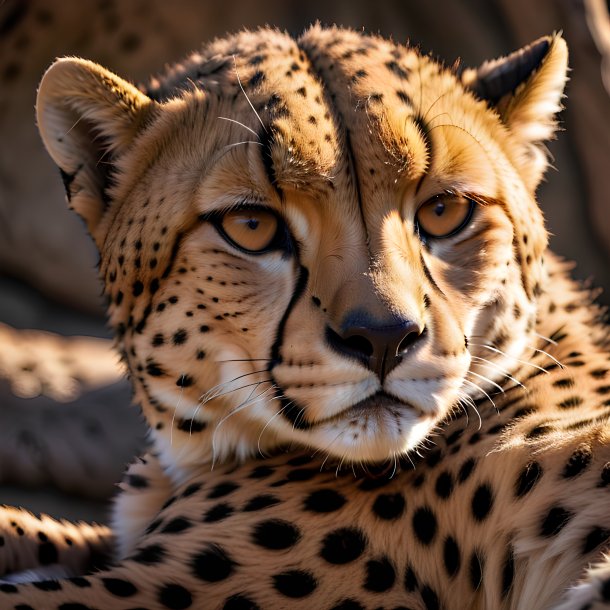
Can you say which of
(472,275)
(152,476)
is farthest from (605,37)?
(152,476)

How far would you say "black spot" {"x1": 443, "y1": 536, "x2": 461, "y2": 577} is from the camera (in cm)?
216

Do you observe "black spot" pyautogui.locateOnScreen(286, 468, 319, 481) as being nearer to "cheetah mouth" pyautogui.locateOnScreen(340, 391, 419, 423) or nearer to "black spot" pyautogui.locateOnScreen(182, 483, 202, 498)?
"black spot" pyautogui.locateOnScreen(182, 483, 202, 498)

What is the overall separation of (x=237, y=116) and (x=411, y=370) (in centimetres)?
78

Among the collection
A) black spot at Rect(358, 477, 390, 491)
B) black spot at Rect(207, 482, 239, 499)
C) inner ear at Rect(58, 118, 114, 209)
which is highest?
inner ear at Rect(58, 118, 114, 209)

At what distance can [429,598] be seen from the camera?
216 cm

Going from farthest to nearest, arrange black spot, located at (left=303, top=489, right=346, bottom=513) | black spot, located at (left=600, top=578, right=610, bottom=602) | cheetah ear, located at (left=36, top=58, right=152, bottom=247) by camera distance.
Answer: cheetah ear, located at (left=36, top=58, right=152, bottom=247)
black spot, located at (left=303, top=489, right=346, bottom=513)
black spot, located at (left=600, top=578, right=610, bottom=602)

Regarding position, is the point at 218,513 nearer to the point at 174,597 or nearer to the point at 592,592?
the point at 174,597

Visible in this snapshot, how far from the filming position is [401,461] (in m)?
2.34

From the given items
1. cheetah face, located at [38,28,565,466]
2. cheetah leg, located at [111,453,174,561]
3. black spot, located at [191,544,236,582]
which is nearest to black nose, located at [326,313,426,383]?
cheetah face, located at [38,28,565,466]

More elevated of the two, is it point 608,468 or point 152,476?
point 608,468

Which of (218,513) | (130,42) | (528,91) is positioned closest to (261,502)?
(218,513)

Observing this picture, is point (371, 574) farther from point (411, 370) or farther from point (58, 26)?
point (58, 26)

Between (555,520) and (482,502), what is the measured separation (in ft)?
0.62

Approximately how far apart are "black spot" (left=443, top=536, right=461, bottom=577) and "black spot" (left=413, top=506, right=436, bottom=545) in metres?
0.04
